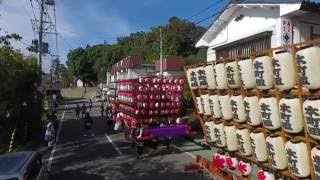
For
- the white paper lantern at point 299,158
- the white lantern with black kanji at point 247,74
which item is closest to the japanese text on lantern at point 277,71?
the white lantern with black kanji at point 247,74

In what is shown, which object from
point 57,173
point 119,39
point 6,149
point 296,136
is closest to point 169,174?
point 57,173

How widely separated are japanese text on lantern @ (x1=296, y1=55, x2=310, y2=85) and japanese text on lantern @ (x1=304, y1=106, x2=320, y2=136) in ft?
Result: 1.47

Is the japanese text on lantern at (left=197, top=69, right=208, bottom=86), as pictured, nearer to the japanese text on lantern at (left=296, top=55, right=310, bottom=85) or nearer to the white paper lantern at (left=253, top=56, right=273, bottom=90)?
the white paper lantern at (left=253, top=56, right=273, bottom=90)

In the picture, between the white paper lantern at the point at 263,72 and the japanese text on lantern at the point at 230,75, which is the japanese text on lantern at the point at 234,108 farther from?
the white paper lantern at the point at 263,72

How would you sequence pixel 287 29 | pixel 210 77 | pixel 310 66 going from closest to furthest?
pixel 310 66, pixel 210 77, pixel 287 29

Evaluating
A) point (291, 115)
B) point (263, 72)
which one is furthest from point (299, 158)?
point (263, 72)

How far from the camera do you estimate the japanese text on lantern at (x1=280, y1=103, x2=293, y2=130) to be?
861 cm

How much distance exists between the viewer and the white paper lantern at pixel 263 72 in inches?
364

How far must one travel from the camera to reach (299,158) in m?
8.50

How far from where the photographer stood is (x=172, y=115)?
75.3 feet

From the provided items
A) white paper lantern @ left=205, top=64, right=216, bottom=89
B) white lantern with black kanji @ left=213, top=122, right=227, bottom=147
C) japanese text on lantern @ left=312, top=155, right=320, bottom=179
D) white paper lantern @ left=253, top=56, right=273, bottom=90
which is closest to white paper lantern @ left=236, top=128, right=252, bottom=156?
white lantern with black kanji @ left=213, top=122, right=227, bottom=147

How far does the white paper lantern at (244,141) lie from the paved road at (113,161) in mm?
5354

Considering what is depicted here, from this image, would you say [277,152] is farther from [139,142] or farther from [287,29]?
[139,142]

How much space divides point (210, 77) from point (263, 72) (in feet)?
10.2
